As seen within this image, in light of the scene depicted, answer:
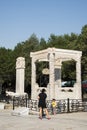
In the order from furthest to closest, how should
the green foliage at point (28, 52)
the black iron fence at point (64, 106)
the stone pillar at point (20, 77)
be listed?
the green foliage at point (28, 52), the stone pillar at point (20, 77), the black iron fence at point (64, 106)

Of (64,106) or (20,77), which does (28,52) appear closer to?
(20,77)

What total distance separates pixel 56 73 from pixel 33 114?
9.32 metres

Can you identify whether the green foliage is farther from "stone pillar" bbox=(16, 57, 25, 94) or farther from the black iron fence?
the black iron fence

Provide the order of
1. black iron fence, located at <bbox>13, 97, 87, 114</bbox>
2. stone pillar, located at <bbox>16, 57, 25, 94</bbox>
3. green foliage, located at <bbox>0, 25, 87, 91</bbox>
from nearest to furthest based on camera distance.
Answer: black iron fence, located at <bbox>13, 97, 87, 114</bbox> → stone pillar, located at <bbox>16, 57, 25, 94</bbox> → green foliage, located at <bbox>0, 25, 87, 91</bbox>

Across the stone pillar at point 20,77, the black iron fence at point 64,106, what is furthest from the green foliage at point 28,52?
the black iron fence at point 64,106

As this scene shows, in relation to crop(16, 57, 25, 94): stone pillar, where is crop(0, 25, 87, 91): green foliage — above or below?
above

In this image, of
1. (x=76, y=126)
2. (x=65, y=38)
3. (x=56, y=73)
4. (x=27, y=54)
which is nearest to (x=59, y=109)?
(x=76, y=126)

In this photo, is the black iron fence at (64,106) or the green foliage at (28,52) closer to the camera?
the black iron fence at (64,106)

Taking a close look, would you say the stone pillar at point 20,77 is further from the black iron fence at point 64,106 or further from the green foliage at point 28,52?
the green foliage at point 28,52

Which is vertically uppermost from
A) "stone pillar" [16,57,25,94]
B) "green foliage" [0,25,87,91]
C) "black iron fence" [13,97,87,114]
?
"green foliage" [0,25,87,91]

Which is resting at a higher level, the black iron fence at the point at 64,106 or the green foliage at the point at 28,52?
the green foliage at the point at 28,52

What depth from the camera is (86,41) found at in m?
38.1

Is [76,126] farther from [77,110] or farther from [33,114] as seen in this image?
[77,110]

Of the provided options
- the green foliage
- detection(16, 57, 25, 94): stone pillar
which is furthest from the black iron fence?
the green foliage
